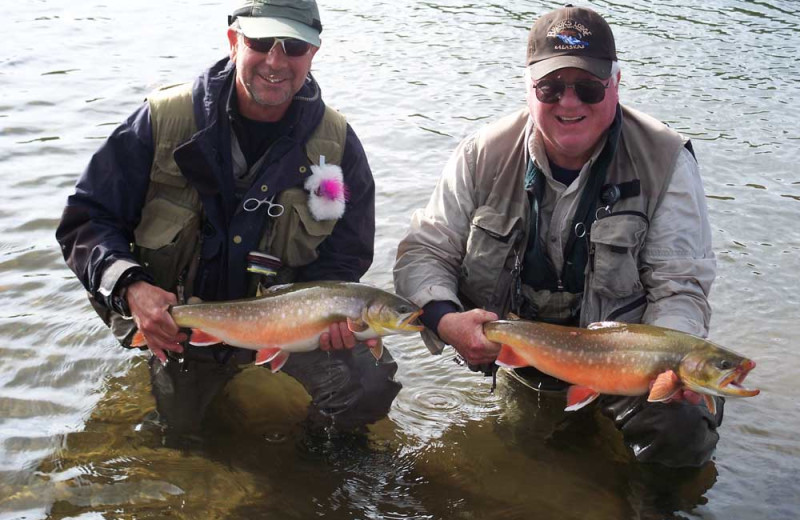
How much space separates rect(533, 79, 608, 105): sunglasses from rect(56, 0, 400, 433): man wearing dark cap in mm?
1030

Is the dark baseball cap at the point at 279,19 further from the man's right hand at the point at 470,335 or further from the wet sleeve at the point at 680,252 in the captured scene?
the wet sleeve at the point at 680,252

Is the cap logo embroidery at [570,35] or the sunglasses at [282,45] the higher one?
the cap logo embroidery at [570,35]

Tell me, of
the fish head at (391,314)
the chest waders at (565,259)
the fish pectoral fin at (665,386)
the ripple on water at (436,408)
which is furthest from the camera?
the ripple on water at (436,408)

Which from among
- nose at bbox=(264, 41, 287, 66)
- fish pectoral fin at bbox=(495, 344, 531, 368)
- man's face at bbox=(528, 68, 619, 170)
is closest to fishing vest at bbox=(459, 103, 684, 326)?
man's face at bbox=(528, 68, 619, 170)

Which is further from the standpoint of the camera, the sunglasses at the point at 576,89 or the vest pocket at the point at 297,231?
the vest pocket at the point at 297,231

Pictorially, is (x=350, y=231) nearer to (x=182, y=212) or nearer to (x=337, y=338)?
(x=337, y=338)

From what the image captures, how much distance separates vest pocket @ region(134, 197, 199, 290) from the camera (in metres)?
4.51

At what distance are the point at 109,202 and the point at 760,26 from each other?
1317cm

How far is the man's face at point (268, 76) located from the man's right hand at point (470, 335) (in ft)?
4.43

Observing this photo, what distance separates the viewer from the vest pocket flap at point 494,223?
15.2 ft

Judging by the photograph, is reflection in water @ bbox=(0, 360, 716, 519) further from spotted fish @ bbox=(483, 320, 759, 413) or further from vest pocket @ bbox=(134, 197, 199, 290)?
vest pocket @ bbox=(134, 197, 199, 290)

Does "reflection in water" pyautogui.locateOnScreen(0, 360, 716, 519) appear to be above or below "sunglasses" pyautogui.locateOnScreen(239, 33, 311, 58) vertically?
below

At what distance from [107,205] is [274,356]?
3.55 ft

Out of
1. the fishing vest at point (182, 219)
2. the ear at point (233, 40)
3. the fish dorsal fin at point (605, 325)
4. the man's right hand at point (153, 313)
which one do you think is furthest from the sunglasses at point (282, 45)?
the fish dorsal fin at point (605, 325)
